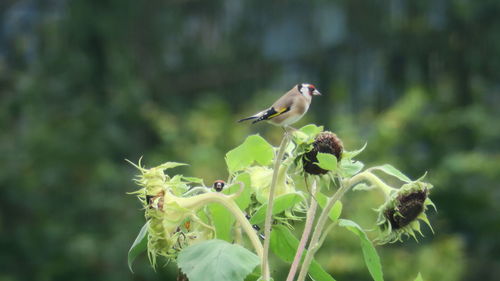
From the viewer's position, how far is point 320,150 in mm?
1338

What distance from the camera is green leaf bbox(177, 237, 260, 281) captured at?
1.24 meters

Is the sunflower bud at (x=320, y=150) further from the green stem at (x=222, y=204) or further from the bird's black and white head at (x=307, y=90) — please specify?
the bird's black and white head at (x=307, y=90)

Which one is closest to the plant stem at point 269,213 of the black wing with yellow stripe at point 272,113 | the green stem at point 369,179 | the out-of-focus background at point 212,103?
the green stem at point 369,179

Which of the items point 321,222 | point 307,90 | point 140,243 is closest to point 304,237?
point 321,222

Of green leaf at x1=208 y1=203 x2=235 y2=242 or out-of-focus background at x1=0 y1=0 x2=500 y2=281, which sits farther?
out-of-focus background at x1=0 y1=0 x2=500 y2=281

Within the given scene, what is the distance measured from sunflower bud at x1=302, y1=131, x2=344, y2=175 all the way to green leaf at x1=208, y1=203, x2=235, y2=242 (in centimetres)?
13

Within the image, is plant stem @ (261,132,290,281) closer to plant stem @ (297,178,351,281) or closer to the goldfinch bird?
plant stem @ (297,178,351,281)

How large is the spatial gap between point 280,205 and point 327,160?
0.11 metres

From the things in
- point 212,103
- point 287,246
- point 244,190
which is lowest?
point 212,103

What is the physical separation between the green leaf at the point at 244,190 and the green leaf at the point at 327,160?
0.43 ft

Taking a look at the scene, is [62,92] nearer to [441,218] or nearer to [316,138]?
[441,218]

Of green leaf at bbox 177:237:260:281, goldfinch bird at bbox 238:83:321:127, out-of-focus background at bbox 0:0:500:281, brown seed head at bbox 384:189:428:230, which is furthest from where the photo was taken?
out-of-focus background at bbox 0:0:500:281

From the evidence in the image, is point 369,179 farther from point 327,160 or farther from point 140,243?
point 140,243

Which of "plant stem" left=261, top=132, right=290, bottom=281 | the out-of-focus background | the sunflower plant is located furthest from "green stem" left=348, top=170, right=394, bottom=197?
the out-of-focus background
